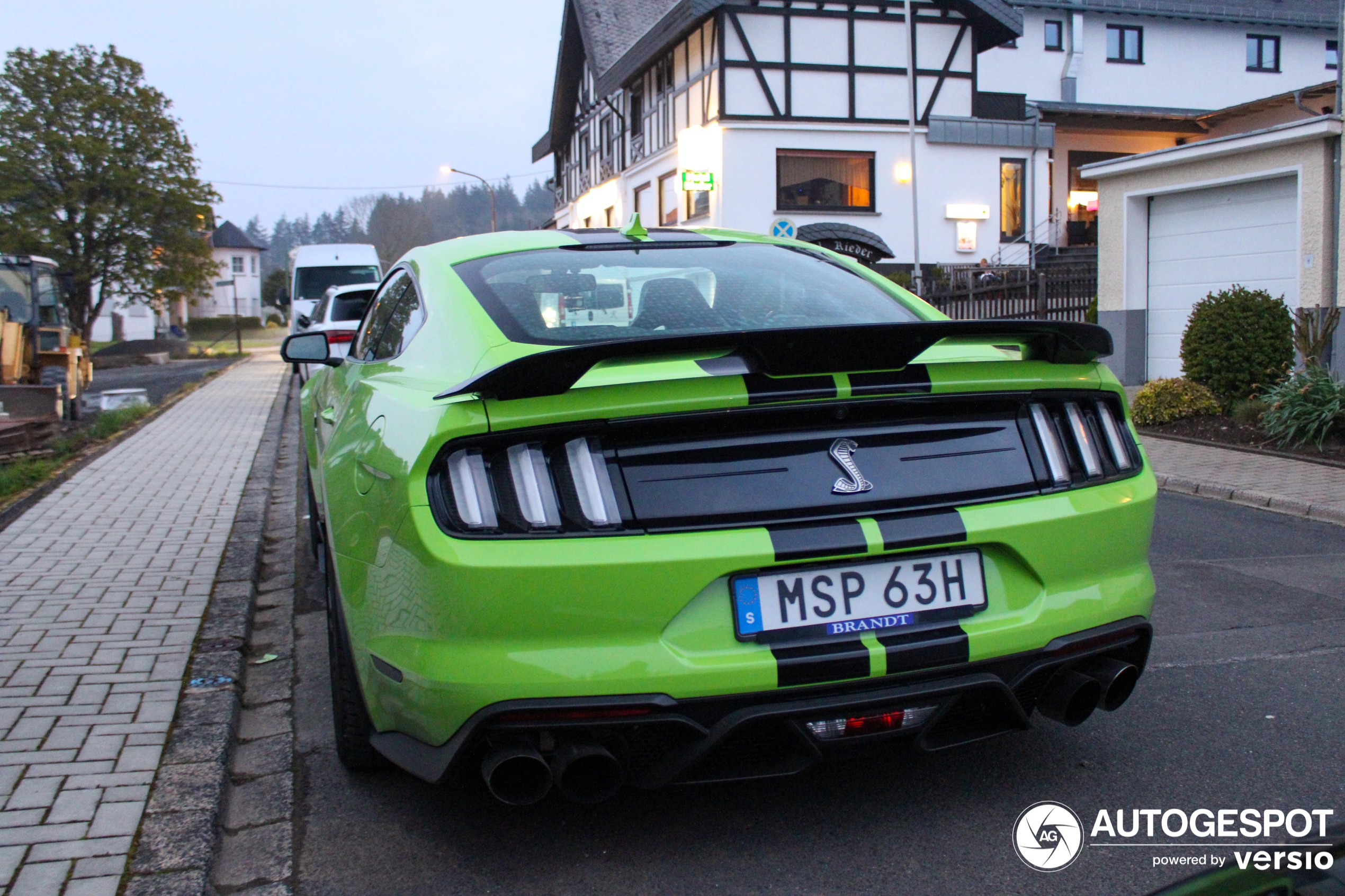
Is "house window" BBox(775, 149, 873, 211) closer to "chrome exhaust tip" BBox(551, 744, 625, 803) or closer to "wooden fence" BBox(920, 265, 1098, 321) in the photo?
"wooden fence" BBox(920, 265, 1098, 321)

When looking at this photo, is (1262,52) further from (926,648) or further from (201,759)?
(201,759)

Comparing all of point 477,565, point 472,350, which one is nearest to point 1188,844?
point 477,565

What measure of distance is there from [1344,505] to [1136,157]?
844 cm

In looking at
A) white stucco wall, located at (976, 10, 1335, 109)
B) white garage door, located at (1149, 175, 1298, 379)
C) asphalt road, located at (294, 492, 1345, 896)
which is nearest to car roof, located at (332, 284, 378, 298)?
white garage door, located at (1149, 175, 1298, 379)

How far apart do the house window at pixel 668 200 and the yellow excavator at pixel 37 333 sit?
64.8ft

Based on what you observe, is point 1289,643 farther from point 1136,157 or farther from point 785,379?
point 1136,157

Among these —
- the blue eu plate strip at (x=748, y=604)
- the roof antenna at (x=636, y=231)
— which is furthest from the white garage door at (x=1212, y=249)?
the blue eu plate strip at (x=748, y=604)

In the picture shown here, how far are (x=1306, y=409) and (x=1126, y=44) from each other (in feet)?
103

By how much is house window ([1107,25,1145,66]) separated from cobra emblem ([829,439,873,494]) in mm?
38942

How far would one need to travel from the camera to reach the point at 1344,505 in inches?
293

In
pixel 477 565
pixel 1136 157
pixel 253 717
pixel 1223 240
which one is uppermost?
pixel 1136 157

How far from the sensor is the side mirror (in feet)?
15.0

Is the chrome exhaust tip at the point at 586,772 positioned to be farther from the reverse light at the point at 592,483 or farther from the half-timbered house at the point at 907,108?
the half-timbered house at the point at 907,108

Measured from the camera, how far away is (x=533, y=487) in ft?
7.96
